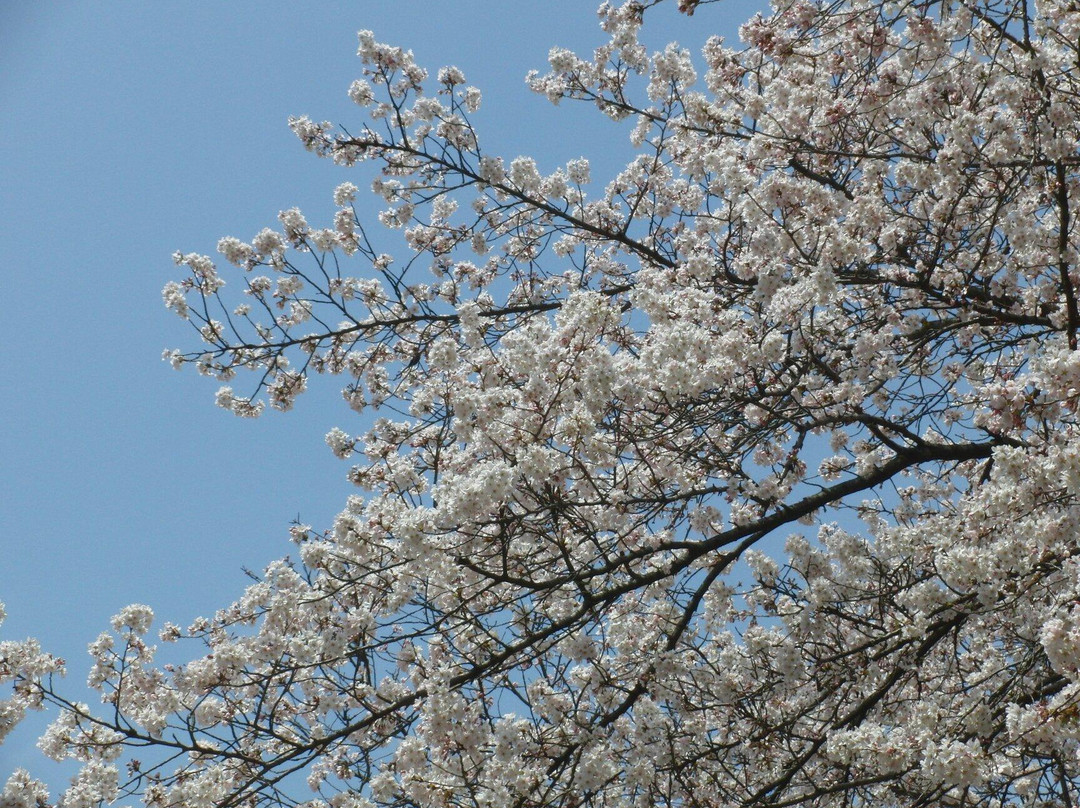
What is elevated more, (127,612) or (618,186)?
(618,186)

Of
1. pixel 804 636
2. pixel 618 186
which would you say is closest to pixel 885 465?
pixel 804 636

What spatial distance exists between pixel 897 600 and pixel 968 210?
9.88ft

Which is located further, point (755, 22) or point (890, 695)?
point (755, 22)

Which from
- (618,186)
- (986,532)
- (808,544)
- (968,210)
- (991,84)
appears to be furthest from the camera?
(618,186)

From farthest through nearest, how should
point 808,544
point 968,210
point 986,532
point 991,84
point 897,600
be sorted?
1. point 808,544
2. point 968,210
3. point 991,84
4. point 897,600
5. point 986,532

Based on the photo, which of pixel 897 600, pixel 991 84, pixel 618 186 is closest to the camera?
pixel 897 600

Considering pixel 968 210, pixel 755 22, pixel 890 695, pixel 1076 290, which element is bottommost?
pixel 890 695

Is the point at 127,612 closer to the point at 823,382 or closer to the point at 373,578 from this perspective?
the point at 373,578

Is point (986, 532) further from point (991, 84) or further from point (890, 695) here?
point (991, 84)

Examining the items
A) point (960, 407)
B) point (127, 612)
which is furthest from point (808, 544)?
point (127, 612)

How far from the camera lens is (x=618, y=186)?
1031 cm

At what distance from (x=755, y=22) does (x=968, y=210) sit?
2.42 m

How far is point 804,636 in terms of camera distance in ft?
21.6

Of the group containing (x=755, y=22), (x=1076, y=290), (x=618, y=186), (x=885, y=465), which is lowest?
(x=885, y=465)
